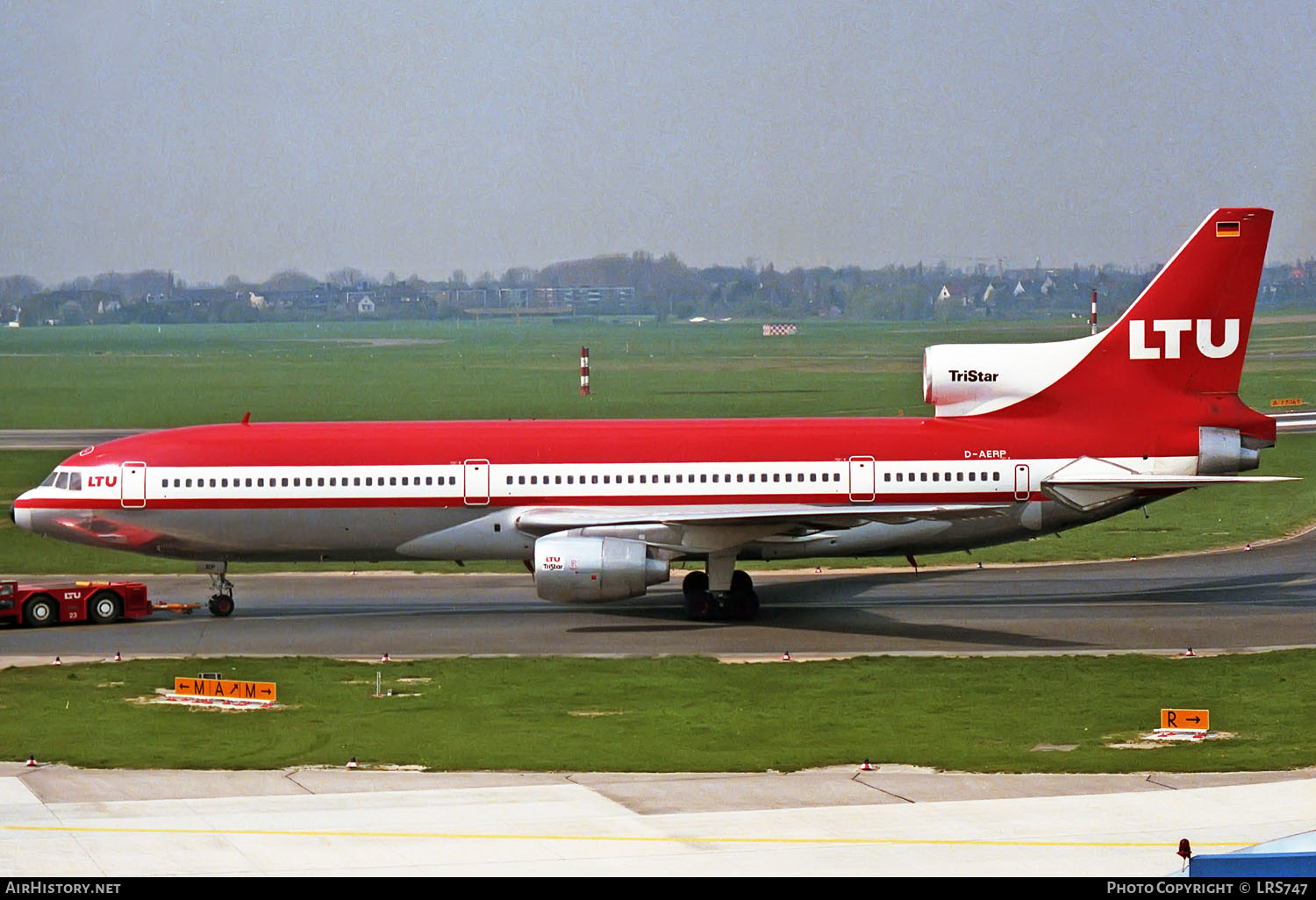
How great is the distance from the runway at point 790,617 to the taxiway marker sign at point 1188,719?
302 inches

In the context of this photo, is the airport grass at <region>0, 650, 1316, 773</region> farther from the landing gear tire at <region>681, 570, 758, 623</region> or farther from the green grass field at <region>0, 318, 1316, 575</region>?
the green grass field at <region>0, 318, 1316, 575</region>

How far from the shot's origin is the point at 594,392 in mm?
128125

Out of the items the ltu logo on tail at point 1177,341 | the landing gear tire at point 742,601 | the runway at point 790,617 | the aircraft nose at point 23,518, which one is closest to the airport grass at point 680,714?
the runway at point 790,617

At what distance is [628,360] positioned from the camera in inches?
6831

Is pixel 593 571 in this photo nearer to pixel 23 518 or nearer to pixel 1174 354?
pixel 23 518

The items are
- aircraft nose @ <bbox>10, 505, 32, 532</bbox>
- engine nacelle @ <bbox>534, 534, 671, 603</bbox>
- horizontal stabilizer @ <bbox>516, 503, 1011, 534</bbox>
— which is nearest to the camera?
horizontal stabilizer @ <bbox>516, 503, 1011, 534</bbox>

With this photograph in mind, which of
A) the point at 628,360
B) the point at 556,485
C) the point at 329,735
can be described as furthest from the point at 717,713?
the point at 628,360

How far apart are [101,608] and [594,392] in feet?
297

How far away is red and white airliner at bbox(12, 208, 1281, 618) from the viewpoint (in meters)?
37.4

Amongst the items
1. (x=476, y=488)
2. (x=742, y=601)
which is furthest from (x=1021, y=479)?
(x=476, y=488)

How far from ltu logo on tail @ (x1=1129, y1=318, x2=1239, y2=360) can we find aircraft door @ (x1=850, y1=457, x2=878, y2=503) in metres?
6.53

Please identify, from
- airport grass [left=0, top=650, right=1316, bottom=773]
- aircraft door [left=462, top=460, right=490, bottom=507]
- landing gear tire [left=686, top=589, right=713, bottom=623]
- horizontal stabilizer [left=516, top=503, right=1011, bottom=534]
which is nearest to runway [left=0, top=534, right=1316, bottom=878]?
airport grass [left=0, top=650, right=1316, bottom=773]

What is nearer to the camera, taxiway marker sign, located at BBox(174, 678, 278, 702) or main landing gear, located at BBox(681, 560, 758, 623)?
taxiway marker sign, located at BBox(174, 678, 278, 702)

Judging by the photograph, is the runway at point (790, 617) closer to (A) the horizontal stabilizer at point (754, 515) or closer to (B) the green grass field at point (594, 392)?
(A) the horizontal stabilizer at point (754, 515)
